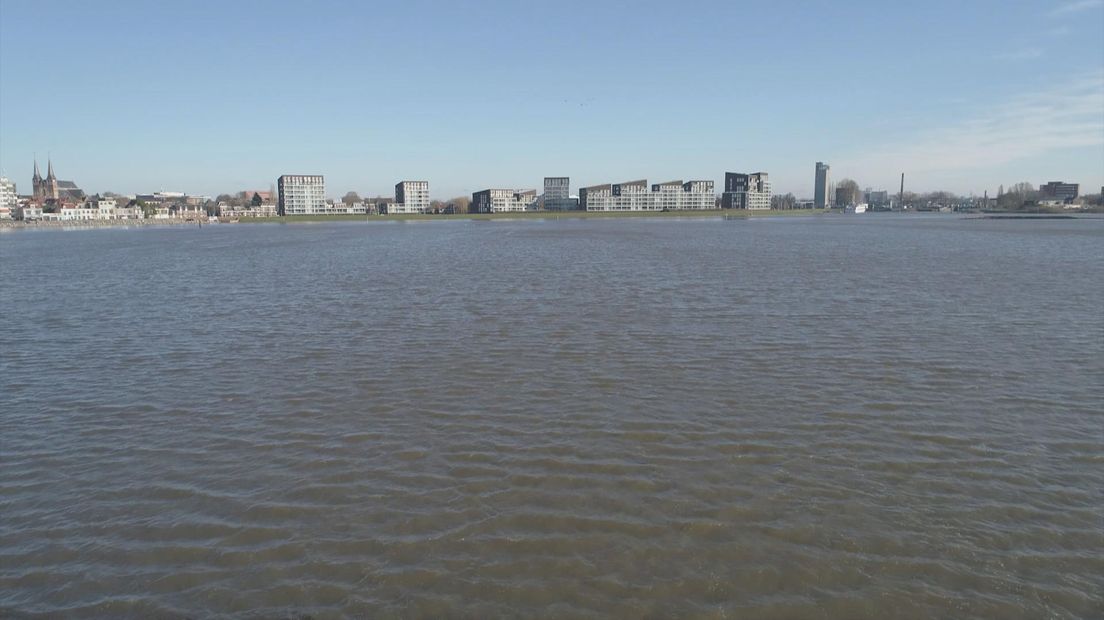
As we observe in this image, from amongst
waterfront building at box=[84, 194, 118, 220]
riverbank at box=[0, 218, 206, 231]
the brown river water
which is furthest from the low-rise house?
the brown river water

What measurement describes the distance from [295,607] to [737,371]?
874 cm

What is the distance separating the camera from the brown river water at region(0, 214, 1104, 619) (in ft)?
17.7

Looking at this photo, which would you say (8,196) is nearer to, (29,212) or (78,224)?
(29,212)

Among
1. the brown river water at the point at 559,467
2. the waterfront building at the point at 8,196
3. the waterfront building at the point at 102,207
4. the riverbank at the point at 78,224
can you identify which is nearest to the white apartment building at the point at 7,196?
the waterfront building at the point at 8,196

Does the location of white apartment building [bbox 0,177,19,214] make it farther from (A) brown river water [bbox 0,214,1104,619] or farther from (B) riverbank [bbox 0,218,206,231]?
(A) brown river water [bbox 0,214,1104,619]

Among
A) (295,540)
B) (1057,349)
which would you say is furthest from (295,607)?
(1057,349)

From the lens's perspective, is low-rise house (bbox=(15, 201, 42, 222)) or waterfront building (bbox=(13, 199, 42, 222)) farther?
waterfront building (bbox=(13, 199, 42, 222))

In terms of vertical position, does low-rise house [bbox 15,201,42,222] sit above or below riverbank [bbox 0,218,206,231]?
Answer: above

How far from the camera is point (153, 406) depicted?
10305mm

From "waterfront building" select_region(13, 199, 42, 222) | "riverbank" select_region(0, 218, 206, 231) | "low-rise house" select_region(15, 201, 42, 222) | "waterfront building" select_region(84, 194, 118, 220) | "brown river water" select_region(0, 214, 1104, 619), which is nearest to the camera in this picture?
"brown river water" select_region(0, 214, 1104, 619)

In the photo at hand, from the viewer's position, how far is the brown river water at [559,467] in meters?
5.41

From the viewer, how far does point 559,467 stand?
767cm

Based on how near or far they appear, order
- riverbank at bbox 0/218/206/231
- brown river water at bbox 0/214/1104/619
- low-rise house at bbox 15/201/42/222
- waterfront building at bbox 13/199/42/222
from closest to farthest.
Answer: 1. brown river water at bbox 0/214/1104/619
2. riverbank at bbox 0/218/206/231
3. low-rise house at bbox 15/201/42/222
4. waterfront building at bbox 13/199/42/222

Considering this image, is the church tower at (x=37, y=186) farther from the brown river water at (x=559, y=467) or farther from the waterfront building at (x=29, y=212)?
the brown river water at (x=559, y=467)
